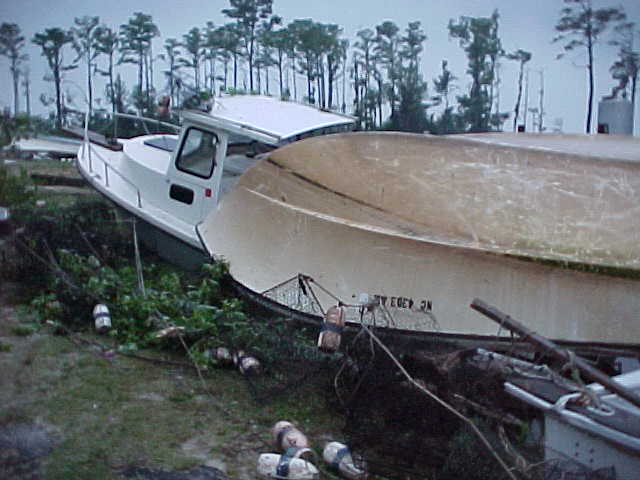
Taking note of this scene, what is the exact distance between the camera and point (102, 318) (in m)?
5.31

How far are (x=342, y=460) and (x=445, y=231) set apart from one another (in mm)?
1736

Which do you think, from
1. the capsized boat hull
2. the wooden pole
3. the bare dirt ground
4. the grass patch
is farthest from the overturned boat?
the grass patch

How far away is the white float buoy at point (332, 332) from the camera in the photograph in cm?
412

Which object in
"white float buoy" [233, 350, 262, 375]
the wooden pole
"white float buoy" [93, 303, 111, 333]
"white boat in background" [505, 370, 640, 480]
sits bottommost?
"white float buoy" [233, 350, 262, 375]

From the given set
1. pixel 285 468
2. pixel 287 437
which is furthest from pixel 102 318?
pixel 285 468

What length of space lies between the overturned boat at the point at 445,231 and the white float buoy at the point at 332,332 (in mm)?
159

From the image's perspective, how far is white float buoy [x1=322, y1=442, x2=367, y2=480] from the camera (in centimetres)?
347

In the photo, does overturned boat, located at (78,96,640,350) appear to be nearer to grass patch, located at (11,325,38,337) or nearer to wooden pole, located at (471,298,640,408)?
wooden pole, located at (471,298,640,408)

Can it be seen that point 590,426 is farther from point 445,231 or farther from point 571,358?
point 445,231

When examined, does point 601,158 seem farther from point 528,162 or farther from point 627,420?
point 627,420

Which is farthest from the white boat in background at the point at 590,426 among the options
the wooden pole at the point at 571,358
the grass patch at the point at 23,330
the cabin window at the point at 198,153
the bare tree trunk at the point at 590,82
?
the cabin window at the point at 198,153

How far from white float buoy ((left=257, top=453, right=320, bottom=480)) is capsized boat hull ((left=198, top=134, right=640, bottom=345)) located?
52.7 inches

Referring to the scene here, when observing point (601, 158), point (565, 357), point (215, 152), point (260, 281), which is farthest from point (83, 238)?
point (565, 357)

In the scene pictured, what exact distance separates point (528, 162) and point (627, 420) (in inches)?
100
